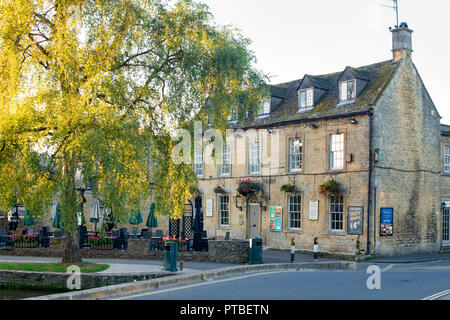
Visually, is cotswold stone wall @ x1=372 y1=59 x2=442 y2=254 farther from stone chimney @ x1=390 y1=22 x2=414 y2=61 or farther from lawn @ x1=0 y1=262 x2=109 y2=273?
lawn @ x1=0 y1=262 x2=109 y2=273

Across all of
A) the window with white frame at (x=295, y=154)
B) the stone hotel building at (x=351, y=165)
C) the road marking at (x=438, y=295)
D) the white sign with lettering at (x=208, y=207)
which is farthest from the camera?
the white sign with lettering at (x=208, y=207)

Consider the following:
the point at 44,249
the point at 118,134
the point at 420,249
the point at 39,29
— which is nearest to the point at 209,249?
the point at 118,134

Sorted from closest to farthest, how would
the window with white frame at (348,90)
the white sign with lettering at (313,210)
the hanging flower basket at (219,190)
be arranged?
the window with white frame at (348,90)
the white sign with lettering at (313,210)
the hanging flower basket at (219,190)

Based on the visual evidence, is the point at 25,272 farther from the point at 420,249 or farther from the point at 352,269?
the point at 420,249

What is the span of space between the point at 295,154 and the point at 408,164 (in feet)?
19.5

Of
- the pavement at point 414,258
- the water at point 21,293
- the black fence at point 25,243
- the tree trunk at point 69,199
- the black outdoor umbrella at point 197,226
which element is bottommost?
the water at point 21,293

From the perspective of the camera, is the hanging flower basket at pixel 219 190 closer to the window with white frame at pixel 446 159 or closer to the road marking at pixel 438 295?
the window with white frame at pixel 446 159

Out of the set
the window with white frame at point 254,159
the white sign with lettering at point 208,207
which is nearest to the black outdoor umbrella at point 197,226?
the window with white frame at point 254,159

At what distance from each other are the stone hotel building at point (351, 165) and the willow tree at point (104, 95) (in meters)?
5.70

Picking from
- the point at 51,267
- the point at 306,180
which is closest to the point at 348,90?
the point at 306,180

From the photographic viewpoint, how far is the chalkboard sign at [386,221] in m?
27.3

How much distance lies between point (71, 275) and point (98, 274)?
1.26 m

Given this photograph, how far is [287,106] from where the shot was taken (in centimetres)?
3322

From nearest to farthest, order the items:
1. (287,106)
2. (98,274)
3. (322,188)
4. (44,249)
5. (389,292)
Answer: (389,292) → (98,274) → (44,249) → (322,188) → (287,106)
